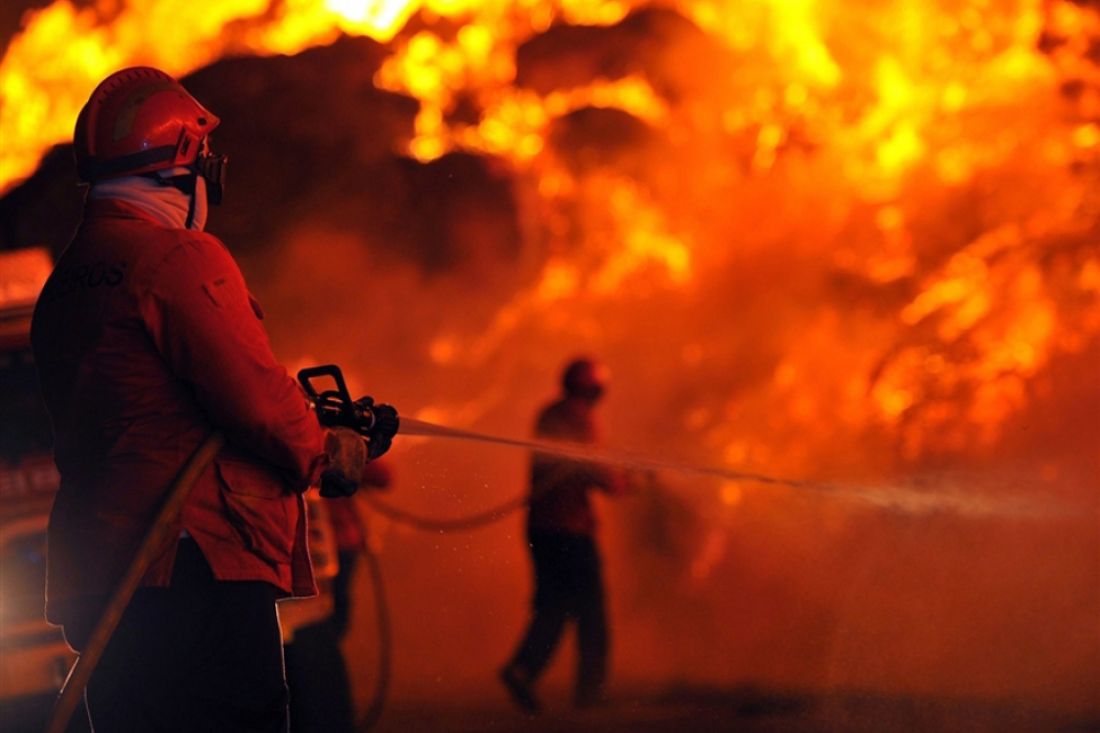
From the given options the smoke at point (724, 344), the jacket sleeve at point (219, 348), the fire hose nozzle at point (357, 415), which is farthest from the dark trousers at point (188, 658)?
the smoke at point (724, 344)

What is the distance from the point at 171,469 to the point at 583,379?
153 inches

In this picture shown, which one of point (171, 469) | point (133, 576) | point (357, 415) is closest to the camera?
point (133, 576)

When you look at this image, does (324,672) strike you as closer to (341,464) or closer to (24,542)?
(24,542)

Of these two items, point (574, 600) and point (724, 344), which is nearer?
point (574, 600)

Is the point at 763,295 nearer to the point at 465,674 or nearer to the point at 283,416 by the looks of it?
the point at 465,674

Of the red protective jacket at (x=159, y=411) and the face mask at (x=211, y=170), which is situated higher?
the face mask at (x=211, y=170)

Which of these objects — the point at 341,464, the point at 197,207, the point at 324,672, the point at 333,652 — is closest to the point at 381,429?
the point at 341,464

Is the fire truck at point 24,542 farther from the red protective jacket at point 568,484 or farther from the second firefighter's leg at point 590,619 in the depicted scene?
the second firefighter's leg at point 590,619

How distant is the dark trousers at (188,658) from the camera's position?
3389 millimetres

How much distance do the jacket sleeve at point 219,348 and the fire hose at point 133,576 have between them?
0.29 feet

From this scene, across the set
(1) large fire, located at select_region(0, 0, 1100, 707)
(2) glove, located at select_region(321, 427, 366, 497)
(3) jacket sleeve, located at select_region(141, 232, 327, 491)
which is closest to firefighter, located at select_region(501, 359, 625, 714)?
(1) large fire, located at select_region(0, 0, 1100, 707)

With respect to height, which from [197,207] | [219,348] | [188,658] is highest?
[197,207]

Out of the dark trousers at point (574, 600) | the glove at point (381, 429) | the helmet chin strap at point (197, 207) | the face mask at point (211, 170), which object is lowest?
the dark trousers at point (574, 600)

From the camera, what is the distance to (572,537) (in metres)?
7.10
